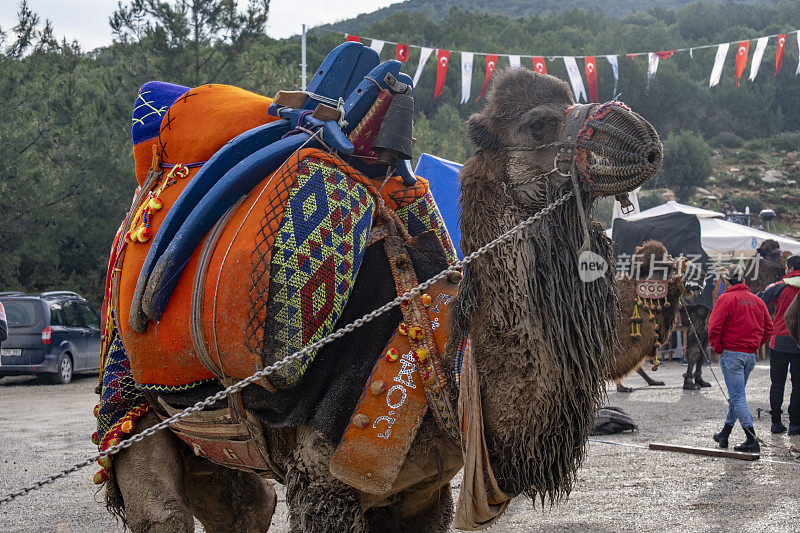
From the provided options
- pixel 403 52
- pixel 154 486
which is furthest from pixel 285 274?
pixel 403 52

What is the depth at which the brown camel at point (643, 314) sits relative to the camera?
321 inches

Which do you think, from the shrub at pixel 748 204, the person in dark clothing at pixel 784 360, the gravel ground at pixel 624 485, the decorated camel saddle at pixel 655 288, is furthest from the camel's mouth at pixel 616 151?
the shrub at pixel 748 204

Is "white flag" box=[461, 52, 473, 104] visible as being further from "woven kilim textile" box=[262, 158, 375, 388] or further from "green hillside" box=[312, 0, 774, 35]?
"green hillside" box=[312, 0, 774, 35]

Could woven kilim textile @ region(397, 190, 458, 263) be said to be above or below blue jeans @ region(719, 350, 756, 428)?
above

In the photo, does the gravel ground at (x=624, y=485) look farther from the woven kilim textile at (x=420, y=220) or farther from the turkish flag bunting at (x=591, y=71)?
the turkish flag bunting at (x=591, y=71)

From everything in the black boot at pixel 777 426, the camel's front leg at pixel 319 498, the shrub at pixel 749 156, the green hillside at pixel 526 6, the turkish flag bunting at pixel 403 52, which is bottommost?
the black boot at pixel 777 426

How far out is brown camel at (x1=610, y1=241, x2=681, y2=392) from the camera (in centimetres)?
815

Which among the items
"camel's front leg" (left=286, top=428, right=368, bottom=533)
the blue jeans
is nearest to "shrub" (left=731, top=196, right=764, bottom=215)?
the blue jeans

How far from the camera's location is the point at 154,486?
10.4ft

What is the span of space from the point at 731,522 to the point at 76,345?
11.9 metres

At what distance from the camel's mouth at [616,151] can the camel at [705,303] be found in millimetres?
10968

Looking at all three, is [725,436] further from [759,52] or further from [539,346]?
[759,52]

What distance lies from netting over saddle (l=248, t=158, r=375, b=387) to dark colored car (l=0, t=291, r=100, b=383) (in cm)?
1161

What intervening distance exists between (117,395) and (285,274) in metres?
1.23
